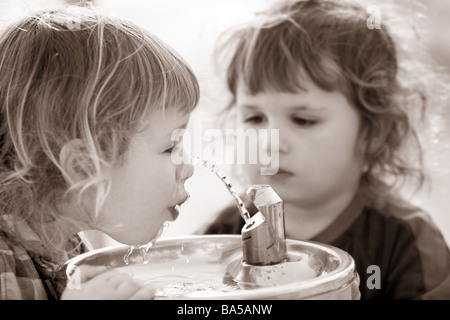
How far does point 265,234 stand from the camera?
55 centimetres

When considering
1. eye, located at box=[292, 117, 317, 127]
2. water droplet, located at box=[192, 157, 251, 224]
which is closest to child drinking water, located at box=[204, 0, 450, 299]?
eye, located at box=[292, 117, 317, 127]

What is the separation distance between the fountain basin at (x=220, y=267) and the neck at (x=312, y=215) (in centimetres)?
38

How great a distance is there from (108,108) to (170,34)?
139 mm

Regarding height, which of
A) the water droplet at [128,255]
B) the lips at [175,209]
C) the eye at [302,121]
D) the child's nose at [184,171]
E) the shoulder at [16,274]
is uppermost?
the child's nose at [184,171]

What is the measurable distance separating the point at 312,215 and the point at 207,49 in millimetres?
330

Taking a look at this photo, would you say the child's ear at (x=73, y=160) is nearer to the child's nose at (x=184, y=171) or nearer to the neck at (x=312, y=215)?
the child's nose at (x=184, y=171)

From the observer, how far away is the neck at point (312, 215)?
0.99 m

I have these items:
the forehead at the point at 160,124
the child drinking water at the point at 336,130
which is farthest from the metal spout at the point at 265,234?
the child drinking water at the point at 336,130

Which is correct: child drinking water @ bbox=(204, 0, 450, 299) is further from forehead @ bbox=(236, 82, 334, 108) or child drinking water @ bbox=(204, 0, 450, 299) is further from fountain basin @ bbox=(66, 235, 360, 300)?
fountain basin @ bbox=(66, 235, 360, 300)

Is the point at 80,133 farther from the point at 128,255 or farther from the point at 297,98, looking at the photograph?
the point at 297,98

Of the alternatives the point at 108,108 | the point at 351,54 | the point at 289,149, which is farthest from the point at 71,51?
the point at 351,54

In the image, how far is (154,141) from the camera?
560mm

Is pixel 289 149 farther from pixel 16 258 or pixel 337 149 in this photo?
pixel 16 258
